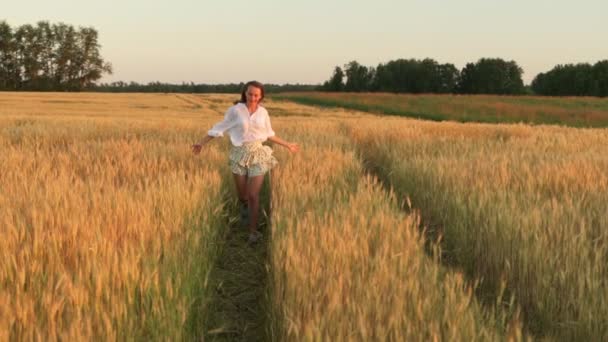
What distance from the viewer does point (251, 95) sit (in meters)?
4.81

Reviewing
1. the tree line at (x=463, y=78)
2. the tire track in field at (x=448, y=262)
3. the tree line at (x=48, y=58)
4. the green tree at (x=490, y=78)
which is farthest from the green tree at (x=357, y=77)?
the tire track in field at (x=448, y=262)

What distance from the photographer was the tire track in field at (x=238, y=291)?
2762 mm

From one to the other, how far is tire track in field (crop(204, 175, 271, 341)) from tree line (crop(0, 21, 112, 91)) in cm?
8603

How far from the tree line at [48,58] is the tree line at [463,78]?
50.0 meters

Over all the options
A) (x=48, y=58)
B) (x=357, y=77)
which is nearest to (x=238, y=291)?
(x=48, y=58)

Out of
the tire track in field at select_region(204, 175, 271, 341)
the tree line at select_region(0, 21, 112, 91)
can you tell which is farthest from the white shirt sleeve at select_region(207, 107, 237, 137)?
the tree line at select_region(0, 21, 112, 91)

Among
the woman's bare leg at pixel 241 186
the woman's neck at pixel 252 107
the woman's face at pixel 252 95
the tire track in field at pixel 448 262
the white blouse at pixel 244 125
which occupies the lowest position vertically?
the tire track in field at pixel 448 262

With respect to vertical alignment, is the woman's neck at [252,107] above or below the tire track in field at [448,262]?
above

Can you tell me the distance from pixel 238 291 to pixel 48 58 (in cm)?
9479

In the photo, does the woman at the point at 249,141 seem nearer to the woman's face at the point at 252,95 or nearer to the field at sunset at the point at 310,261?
the woman's face at the point at 252,95

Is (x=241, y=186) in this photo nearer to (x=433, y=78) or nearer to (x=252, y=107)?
(x=252, y=107)

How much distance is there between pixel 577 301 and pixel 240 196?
3.33 meters

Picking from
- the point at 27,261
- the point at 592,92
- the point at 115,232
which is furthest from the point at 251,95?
the point at 592,92

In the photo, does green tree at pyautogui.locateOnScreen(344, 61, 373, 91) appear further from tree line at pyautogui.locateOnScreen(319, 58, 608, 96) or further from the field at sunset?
the field at sunset
